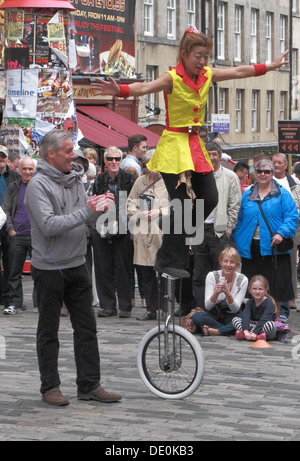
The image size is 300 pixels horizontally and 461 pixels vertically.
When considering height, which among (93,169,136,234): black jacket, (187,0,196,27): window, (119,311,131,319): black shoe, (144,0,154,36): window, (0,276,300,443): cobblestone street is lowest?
(0,276,300,443): cobblestone street

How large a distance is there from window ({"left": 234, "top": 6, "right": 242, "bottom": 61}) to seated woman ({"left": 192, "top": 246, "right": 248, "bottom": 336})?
35.1 metres

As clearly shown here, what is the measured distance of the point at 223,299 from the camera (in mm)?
10211

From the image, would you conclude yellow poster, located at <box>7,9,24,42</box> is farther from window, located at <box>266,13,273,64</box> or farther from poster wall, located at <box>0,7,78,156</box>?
window, located at <box>266,13,273,64</box>

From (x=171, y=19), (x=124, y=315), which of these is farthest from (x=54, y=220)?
(x=171, y=19)

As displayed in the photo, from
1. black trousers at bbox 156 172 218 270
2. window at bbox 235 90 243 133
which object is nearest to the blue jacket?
black trousers at bbox 156 172 218 270

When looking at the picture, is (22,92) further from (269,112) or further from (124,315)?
(269,112)

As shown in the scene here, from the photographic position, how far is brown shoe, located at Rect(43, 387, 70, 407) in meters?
6.99

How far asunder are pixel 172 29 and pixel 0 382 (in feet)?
102

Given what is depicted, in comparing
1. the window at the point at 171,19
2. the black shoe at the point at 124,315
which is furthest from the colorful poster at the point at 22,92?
the window at the point at 171,19

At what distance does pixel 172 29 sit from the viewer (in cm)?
3759

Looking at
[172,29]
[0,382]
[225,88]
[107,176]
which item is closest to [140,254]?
[107,176]

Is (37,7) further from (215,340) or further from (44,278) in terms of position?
(44,278)

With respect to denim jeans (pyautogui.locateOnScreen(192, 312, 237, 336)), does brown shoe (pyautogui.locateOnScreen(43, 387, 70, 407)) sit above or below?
below

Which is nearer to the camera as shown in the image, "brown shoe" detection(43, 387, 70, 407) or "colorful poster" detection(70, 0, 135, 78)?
"brown shoe" detection(43, 387, 70, 407)
